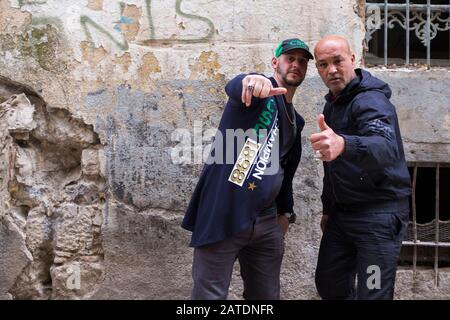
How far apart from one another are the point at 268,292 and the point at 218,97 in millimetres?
1382

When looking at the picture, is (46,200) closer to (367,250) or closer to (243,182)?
(243,182)

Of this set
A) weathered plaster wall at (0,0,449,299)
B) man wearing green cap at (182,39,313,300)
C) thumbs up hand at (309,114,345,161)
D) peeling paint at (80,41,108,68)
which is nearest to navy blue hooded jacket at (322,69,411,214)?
thumbs up hand at (309,114,345,161)

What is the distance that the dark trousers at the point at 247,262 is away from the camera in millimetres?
3240

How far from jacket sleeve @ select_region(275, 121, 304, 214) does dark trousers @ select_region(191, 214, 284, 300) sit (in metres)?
0.14

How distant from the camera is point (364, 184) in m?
3.28

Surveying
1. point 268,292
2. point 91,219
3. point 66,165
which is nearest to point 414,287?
point 268,292

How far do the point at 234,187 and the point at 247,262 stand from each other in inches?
18.4

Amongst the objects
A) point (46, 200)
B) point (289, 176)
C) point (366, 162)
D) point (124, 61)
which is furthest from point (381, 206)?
point (46, 200)

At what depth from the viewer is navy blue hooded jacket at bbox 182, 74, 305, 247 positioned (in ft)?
10.4

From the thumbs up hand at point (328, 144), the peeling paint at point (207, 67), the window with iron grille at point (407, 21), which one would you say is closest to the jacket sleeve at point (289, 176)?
the thumbs up hand at point (328, 144)

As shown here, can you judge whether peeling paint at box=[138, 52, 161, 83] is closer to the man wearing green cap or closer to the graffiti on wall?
the graffiti on wall

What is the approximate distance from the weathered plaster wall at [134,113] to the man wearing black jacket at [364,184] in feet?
2.90
